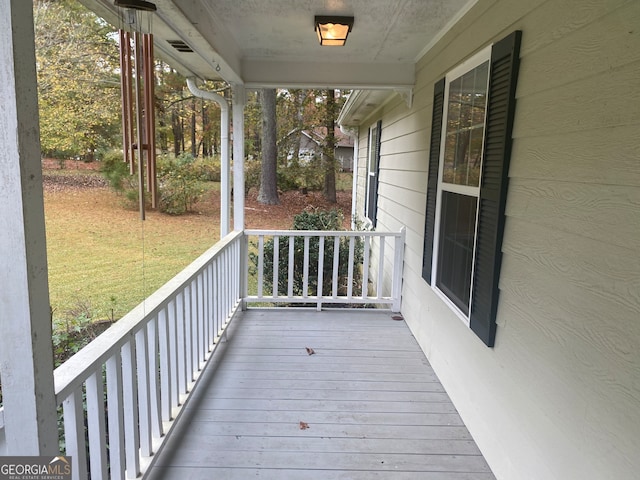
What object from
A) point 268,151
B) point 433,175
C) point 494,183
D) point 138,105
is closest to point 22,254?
point 138,105

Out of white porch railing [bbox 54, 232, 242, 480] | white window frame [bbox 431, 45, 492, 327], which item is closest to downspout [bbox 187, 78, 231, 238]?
white porch railing [bbox 54, 232, 242, 480]

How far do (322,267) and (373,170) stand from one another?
294cm

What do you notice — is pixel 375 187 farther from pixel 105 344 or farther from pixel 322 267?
pixel 105 344

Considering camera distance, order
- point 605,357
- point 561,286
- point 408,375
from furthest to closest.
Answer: point 408,375
point 561,286
point 605,357

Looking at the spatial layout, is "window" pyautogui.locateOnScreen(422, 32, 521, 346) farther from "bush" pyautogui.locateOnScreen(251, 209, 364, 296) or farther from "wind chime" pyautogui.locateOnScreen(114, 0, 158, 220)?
"bush" pyautogui.locateOnScreen(251, 209, 364, 296)

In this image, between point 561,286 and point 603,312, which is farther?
point 561,286

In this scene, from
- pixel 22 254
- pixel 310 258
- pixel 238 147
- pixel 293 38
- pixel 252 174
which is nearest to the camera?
pixel 22 254

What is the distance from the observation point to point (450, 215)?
9.44 ft

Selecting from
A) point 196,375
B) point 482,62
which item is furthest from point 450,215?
point 196,375

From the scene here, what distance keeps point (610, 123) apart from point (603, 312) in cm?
58

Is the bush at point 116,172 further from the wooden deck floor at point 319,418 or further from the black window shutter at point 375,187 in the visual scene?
the wooden deck floor at point 319,418

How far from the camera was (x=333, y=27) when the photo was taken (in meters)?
2.85

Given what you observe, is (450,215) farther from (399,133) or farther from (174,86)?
(174,86)
